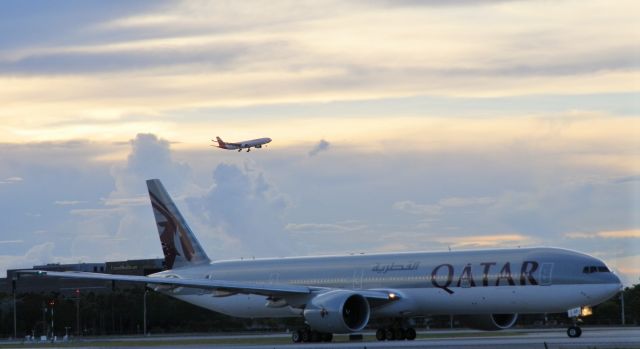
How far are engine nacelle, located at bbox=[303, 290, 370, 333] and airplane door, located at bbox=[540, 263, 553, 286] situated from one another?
9.29m

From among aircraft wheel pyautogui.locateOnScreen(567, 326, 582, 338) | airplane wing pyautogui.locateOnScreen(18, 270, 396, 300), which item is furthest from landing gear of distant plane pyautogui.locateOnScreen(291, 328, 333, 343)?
aircraft wheel pyautogui.locateOnScreen(567, 326, 582, 338)

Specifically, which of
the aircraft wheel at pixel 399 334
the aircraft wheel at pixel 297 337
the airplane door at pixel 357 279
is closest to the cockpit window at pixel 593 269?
the aircraft wheel at pixel 399 334

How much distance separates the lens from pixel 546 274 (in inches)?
2402

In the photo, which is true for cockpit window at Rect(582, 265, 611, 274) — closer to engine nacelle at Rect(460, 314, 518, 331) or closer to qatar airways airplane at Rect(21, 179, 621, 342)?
qatar airways airplane at Rect(21, 179, 621, 342)

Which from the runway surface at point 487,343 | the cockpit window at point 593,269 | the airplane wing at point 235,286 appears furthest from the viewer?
the airplane wing at point 235,286

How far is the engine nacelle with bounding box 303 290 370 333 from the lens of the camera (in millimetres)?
63094

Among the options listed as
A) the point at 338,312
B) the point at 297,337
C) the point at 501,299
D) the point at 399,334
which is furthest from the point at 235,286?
the point at 501,299

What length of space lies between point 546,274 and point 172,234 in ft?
90.7

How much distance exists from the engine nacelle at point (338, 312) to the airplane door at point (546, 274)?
30.5ft

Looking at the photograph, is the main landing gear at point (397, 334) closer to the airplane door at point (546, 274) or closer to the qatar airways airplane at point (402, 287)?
the qatar airways airplane at point (402, 287)

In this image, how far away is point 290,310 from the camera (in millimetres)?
70438

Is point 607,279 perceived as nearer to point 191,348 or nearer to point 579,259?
point 579,259

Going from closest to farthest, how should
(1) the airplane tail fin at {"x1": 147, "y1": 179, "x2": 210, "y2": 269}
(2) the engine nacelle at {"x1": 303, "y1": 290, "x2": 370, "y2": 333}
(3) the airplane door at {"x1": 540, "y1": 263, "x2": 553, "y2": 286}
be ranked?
(3) the airplane door at {"x1": 540, "y1": 263, "x2": 553, "y2": 286}, (2) the engine nacelle at {"x1": 303, "y1": 290, "x2": 370, "y2": 333}, (1) the airplane tail fin at {"x1": 147, "y1": 179, "x2": 210, "y2": 269}

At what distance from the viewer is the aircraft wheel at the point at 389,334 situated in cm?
6656
